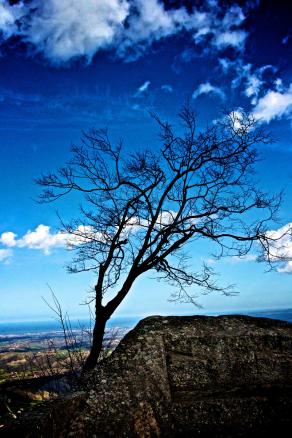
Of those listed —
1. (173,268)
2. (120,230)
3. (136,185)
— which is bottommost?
(173,268)

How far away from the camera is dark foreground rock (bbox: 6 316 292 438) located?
3.22 m

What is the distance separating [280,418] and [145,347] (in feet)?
4.84

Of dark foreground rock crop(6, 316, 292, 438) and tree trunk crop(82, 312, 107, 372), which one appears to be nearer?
dark foreground rock crop(6, 316, 292, 438)

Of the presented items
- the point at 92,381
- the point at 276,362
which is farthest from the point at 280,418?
the point at 92,381

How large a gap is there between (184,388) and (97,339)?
6.19 metres

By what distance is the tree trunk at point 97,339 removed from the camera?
29.4 feet

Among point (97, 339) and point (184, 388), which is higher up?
point (97, 339)

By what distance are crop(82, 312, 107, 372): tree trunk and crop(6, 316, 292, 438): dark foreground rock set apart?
18.0ft

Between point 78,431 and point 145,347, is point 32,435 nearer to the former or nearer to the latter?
point 78,431

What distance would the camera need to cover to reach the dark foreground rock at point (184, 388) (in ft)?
10.6

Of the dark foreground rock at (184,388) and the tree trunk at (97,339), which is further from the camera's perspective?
the tree trunk at (97,339)

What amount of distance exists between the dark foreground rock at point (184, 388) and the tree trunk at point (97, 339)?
550 cm

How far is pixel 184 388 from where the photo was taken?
366 cm

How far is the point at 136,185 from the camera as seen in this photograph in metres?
11.0
